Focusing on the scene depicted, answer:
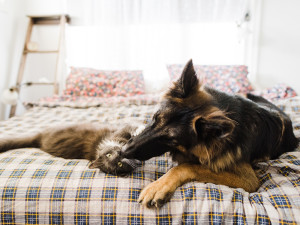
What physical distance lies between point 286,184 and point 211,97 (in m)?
0.64

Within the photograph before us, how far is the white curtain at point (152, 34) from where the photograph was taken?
4.38 m

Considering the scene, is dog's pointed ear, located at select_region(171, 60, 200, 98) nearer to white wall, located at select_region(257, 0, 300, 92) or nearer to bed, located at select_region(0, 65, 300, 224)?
bed, located at select_region(0, 65, 300, 224)

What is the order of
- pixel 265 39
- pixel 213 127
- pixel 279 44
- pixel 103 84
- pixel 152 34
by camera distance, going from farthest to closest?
1. pixel 152 34
2. pixel 265 39
3. pixel 279 44
4. pixel 103 84
5. pixel 213 127

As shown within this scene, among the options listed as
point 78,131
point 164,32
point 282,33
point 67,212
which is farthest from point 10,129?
point 282,33

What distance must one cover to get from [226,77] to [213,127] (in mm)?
3074

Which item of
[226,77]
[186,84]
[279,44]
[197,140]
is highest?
[279,44]

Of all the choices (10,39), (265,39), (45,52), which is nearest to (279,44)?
(265,39)

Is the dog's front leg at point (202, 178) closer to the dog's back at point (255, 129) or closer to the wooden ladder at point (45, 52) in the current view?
the dog's back at point (255, 129)

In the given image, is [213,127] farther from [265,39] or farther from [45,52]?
[45,52]

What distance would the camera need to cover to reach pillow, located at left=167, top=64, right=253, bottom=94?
3828 millimetres

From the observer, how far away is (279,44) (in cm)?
427

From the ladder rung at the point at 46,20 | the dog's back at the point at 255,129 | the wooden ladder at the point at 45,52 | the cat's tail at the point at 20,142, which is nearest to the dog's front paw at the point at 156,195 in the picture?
the dog's back at the point at 255,129

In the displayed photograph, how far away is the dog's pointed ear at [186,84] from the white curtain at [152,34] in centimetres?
297

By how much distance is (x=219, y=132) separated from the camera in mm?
1136
